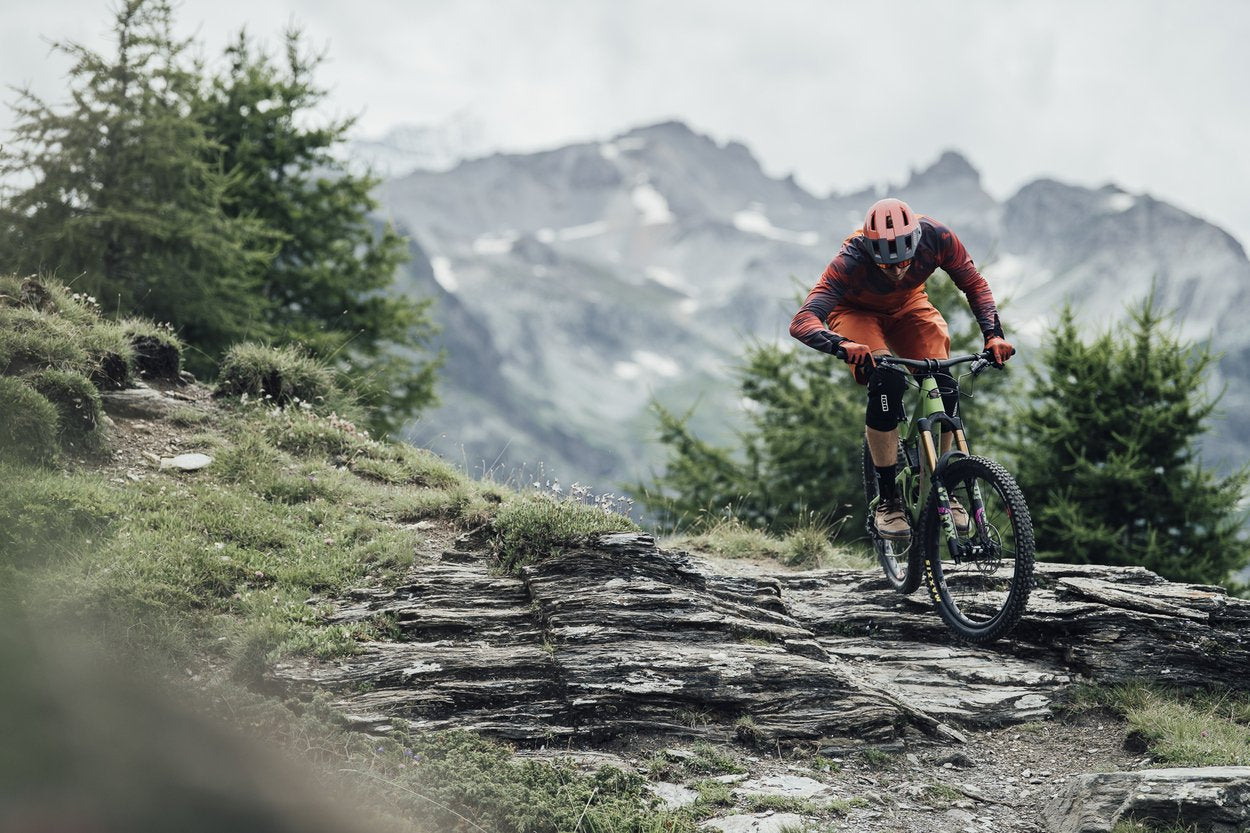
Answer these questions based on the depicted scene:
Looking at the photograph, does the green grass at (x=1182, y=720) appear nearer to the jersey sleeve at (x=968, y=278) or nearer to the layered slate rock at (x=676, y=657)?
the layered slate rock at (x=676, y=657)

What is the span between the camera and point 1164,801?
5.05 metres

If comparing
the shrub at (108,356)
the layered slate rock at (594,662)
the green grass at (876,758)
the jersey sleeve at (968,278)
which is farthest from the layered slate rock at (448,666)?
the shrub at (108,356)

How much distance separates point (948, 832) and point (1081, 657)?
8.97 ft

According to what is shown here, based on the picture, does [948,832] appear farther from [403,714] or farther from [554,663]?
[403,714]

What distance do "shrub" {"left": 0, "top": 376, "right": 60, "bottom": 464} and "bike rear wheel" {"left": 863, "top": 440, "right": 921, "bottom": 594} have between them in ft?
23.7

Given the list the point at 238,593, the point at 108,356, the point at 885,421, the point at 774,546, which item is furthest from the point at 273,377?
the point at 885,421

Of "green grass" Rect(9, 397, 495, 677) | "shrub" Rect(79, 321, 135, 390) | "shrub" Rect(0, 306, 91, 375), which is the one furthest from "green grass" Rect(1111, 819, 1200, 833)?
"shrub" Rect(79, 321, 135, 390)

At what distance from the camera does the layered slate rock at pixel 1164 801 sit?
4.97 meters

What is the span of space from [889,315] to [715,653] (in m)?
3.34

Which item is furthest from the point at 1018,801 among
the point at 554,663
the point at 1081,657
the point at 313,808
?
the point at 313,808

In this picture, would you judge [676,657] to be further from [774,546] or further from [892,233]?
[774,546]

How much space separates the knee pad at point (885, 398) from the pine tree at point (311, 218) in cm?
1490

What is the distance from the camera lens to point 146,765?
194cm

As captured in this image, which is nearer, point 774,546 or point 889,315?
point 889,315
